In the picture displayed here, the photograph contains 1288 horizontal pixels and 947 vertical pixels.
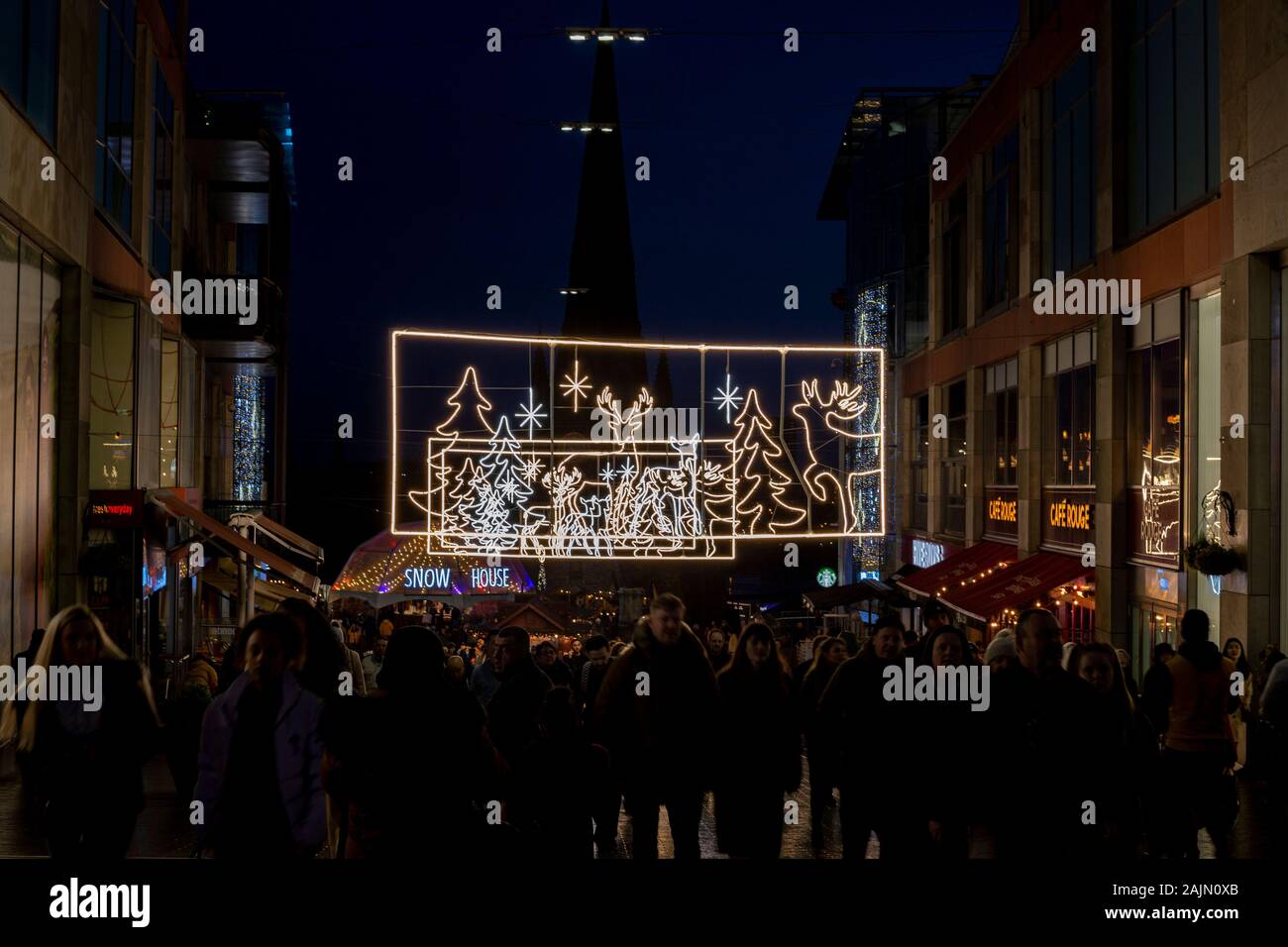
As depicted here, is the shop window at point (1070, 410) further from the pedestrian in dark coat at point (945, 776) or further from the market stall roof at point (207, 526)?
the pedestrian in dark coat at point (945, 776)

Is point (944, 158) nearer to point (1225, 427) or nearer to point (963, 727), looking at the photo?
point (1225, 427)

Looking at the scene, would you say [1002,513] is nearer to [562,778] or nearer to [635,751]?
[635,751]

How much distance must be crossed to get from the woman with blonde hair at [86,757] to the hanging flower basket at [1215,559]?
37.6ft

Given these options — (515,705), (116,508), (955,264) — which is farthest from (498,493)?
(955,264)

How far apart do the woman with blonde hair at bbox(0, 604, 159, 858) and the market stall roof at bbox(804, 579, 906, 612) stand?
20.4 meters

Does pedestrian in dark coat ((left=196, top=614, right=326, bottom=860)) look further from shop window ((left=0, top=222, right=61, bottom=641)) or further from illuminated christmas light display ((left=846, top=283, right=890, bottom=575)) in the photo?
illuminated christmas light display ((left=846, top=283, right=890, bottom=575))

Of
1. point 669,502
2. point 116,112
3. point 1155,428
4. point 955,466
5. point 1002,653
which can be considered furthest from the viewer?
point 955,466

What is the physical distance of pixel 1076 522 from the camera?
20.0 m

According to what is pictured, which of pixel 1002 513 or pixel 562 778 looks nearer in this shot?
pixel 562 778

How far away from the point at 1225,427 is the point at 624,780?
9752mm

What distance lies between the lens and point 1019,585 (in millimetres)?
19766

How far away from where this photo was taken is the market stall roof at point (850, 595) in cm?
2541

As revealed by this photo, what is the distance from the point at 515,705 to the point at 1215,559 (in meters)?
9.09

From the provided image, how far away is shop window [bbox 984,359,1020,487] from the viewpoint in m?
24.0
